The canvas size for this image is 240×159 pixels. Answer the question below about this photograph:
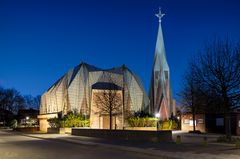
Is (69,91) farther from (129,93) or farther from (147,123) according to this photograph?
(147,123)

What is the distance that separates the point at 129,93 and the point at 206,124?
16.9 metres

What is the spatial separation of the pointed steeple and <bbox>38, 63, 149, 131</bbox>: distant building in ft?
41.9

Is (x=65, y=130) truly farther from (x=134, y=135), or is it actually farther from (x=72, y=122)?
(x=134, y=135)

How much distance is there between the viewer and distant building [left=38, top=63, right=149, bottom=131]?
5834cm

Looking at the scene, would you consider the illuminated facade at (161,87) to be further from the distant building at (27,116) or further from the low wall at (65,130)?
the distant building at (27,116)

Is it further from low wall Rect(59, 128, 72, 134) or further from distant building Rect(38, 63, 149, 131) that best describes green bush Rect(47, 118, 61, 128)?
distant building Rect(38, 63, 149, 131)

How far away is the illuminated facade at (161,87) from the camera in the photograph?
76.9 meters

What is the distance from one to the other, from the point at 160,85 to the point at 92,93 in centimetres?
2247

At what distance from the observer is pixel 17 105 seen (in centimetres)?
11269

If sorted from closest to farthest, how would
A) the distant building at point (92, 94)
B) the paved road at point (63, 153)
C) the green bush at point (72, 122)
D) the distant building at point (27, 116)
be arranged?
the paved road at point (63, 153) → the green bush at point (72, 122) → the distant building at point (92, 94) → the distant building at point (27, 116)

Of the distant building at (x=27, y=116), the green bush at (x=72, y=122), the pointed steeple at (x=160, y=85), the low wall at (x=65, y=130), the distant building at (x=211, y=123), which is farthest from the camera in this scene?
the distant building at (x=27, y=116)

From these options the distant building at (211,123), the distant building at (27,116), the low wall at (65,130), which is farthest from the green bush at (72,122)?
the distant building at (27,116)

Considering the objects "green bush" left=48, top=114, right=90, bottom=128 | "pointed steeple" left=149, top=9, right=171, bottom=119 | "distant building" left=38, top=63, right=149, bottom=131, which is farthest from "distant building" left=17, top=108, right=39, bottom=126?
"green bush" left=48, top=114, right=90, bottom=128

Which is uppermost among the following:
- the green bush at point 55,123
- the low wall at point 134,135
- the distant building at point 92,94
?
the distant building at point 92,94
